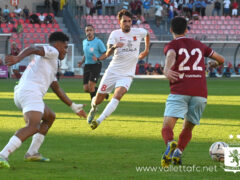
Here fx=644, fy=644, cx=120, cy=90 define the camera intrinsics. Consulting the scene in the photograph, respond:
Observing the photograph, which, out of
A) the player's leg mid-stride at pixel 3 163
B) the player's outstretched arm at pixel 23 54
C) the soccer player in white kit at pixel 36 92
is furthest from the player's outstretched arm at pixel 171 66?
the player's leg mid-stride at pixel 3 163

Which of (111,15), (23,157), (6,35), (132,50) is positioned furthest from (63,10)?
(23,157)

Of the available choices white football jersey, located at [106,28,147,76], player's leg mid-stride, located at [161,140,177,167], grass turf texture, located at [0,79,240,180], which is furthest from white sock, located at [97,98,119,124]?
player's leg mid-stride, located at [161,140,177,167]

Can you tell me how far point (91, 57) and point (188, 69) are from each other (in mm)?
11218

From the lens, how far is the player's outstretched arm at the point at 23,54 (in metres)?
7.62

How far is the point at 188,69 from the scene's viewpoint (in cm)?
848

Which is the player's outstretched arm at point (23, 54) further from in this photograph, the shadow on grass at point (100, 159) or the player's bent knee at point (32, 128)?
the shadow on grass at point (100, 159)

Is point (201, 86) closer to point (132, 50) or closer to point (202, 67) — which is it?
point (202, 67)

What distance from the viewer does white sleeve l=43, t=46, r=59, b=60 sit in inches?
327

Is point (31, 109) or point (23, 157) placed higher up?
point (31, 109)

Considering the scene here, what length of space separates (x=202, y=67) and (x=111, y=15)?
43.2 meters

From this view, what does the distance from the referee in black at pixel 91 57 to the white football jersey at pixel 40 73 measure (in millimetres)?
10494

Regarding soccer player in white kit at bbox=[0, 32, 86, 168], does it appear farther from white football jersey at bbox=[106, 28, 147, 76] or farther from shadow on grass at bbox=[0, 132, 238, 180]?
white football jersey at bbox=[106, 28, 147, 76]

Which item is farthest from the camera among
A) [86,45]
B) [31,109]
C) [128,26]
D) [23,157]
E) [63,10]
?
[63,10]

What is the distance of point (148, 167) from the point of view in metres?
8.34
